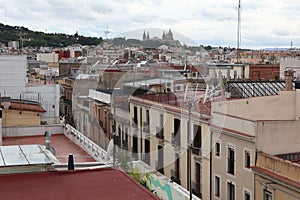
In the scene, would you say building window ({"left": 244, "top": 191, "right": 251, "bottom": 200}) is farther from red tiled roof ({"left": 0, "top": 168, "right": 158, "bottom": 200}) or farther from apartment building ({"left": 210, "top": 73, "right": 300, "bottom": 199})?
red tiled roof ({"left": 0, "top": 168, "right": 158, "bottom": 200})

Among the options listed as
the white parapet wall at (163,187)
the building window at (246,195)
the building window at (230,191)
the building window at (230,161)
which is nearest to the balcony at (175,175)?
the building window at (230,191)

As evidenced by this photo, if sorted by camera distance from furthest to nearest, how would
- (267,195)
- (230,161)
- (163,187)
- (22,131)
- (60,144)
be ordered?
(230,161)
(267,195)
(22,131)
(60,144)
(163,187)

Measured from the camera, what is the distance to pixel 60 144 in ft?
38.3

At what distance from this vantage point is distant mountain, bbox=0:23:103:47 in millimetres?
83438

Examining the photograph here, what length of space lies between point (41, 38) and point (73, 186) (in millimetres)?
92271

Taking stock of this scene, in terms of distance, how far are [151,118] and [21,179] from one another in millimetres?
15206

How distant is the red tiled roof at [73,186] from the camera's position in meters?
4.64

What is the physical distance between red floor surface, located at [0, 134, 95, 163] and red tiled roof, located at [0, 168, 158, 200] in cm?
402

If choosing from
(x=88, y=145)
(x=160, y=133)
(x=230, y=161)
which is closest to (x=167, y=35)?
(x=88, y=145)

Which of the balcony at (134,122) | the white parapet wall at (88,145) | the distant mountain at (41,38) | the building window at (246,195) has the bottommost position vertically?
the building window at (246,195)

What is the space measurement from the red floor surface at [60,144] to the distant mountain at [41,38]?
71.9 metres

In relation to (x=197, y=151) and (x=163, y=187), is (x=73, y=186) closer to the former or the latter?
(x=163, y=187)

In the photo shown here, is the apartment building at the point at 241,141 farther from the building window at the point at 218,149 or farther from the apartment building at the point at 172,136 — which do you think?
the apartment building at the point at 172,136

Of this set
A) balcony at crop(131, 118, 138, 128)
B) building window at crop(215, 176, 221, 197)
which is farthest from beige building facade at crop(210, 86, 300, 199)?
balcony at crop(131, 118, 138, 128)
